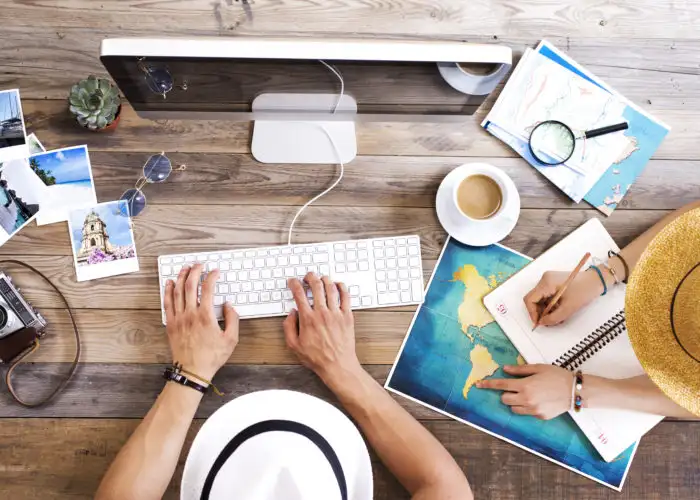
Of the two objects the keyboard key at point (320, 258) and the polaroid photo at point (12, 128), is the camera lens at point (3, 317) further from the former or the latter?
the keyboard key at point (320, 258)

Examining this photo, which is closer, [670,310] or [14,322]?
[670,310]

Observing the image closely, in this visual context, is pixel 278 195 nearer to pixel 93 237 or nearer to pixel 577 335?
pixel 93 237

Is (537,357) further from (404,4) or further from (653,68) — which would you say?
(404,4)

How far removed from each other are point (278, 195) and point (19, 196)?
494mm

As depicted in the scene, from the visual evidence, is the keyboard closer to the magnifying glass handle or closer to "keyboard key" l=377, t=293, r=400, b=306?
"keyboard key" l=377, t=293, r=400, b=306

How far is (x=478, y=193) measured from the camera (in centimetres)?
98

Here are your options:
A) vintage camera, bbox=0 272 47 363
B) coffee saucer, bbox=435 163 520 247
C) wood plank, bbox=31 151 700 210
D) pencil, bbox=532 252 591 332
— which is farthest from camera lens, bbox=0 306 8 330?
pencil, bbox=532 252 591 332

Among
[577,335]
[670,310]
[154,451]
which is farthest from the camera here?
[577,335]

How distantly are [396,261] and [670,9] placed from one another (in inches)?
30.8

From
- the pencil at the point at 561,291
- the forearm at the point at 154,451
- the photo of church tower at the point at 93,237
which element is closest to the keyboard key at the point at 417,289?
the pencil at the point at 561,291

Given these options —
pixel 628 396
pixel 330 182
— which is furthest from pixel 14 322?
pixel 628 396

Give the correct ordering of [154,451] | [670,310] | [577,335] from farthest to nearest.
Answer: [577,335], [154,451], [670,310]

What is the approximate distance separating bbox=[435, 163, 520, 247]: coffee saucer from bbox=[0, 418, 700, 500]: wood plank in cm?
37

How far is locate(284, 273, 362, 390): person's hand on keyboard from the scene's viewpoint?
959mm
